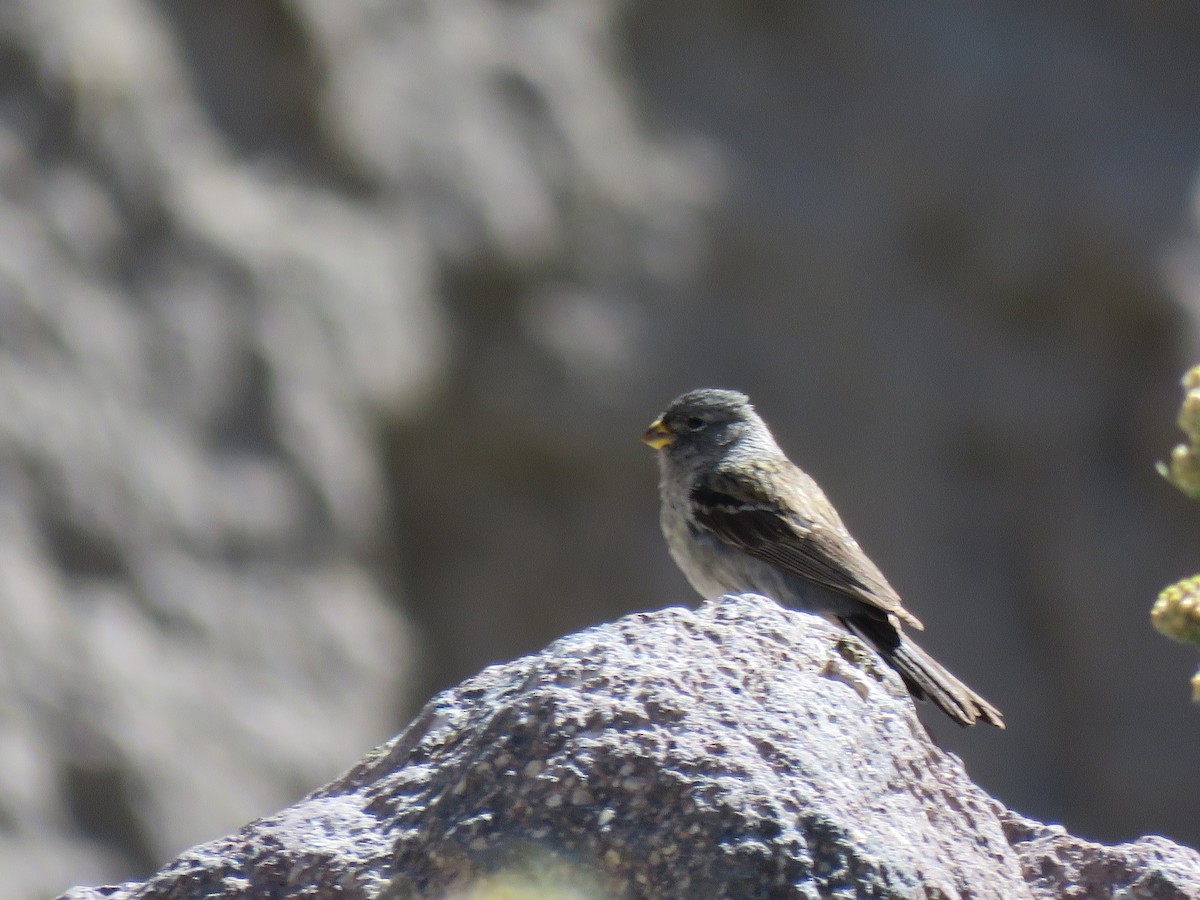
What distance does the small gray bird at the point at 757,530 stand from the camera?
489cm

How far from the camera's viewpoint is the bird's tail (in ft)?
13.7

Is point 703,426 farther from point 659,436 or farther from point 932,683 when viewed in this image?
point 932,683

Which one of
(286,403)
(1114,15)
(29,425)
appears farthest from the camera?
(1114,15)

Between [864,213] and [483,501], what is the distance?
3027 mm

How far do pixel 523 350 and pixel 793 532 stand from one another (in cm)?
482

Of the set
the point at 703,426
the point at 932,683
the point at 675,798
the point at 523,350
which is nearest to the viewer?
the point at 675,798

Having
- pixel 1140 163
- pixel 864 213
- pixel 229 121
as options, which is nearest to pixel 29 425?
pixel 229 121

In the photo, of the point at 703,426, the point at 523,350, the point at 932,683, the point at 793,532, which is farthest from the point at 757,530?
the point at 523,350

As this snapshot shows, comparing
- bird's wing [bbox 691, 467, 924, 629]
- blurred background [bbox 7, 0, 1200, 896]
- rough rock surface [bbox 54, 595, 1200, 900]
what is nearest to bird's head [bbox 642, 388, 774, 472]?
bird's wing [bbox 691, 467, 924, 629]

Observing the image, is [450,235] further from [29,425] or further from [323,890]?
[323,890]

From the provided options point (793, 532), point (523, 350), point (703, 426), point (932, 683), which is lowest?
point (932, 683)

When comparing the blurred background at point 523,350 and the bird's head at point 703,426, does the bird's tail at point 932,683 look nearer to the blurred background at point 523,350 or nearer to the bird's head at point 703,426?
the bird's head at point 703,426

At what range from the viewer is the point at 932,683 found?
4.25 meters

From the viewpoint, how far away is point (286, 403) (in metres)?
8.95
